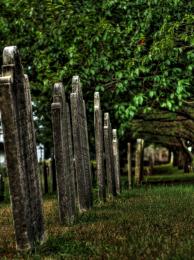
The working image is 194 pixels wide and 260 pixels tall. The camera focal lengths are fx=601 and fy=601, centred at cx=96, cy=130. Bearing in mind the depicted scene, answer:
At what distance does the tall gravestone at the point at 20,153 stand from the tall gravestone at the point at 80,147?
12.1ft

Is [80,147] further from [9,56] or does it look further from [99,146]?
[9,56]

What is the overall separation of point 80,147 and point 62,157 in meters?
2.08

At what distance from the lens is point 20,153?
21.8ft

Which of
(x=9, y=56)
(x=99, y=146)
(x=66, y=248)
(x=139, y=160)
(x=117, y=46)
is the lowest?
(x=66, y=248)

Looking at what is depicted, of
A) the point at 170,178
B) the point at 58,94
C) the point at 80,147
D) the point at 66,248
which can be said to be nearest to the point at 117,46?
the point at 80,147

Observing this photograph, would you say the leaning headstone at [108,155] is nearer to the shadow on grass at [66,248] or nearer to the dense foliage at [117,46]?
the dense foliage at [117,46]

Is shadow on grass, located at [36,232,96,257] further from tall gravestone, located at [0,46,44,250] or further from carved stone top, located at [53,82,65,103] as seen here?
carved stone top, located at [53,82,65,103]

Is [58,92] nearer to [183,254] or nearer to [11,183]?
[11,183]

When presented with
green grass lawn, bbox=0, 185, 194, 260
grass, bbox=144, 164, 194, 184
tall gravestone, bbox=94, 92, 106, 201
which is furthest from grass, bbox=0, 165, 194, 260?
grass, bbox=144, 164, 194, 184

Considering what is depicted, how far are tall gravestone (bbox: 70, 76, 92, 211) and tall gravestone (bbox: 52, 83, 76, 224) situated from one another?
150cm

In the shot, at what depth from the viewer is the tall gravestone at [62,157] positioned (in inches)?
353

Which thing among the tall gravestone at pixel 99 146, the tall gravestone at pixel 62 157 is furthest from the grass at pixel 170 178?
the tall gravestone at pixel 62 157

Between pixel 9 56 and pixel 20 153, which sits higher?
pixel 9 56

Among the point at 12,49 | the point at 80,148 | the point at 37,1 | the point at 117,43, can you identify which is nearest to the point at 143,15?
the point at 117,43
